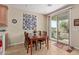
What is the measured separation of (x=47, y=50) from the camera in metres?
1.88

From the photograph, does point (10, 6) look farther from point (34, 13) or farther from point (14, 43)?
point (14, 43)

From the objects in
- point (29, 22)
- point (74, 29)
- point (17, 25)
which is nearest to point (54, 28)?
point (74, 29)

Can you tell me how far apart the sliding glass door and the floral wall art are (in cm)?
36

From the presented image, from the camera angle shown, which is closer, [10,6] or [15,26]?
[10,6]

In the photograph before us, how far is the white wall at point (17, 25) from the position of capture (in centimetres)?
183

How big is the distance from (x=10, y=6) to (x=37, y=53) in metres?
0.93

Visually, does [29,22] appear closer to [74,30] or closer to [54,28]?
[54,28]

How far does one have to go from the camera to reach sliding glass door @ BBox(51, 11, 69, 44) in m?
1.94

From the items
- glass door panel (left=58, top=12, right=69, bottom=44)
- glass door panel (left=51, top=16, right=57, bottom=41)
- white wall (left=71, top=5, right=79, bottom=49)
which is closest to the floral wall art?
glass door panel (left=51, top=16, right=57, bottom=41)

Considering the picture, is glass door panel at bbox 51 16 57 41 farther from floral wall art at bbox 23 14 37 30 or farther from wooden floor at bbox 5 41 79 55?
floral wall art at bbox 23 14 37 30

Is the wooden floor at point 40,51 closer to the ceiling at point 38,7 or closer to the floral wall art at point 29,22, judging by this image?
the floral wall art at point 29,22

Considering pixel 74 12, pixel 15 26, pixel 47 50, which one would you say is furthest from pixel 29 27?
pixel 74 12
